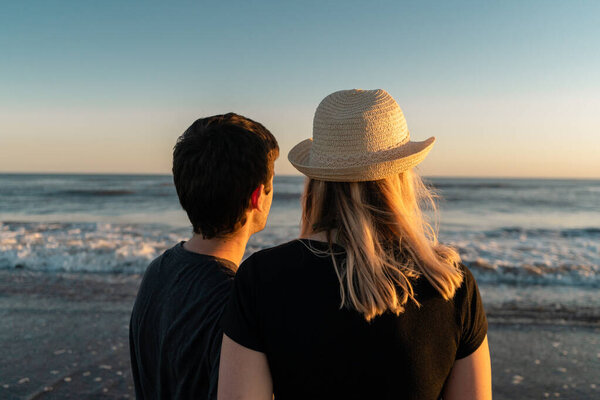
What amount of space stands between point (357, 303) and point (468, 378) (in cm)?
Answer: 50

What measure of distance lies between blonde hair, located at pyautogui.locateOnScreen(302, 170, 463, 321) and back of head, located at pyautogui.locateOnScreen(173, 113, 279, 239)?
233mm

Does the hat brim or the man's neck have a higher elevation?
the hat brim

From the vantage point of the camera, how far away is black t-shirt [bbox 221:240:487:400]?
1.14 meters

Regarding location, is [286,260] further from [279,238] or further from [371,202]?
[279,238]

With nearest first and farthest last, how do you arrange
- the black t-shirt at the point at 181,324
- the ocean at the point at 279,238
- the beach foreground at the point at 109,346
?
the black t-shirt at the point at 181,324 < the beach foreground at the point at 109,346 < the ocean at the point at 279,238

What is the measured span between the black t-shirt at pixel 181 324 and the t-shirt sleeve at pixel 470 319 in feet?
2.43

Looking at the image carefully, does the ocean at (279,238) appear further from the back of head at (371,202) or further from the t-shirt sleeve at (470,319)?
the t-shirt sleeve at (470,319)

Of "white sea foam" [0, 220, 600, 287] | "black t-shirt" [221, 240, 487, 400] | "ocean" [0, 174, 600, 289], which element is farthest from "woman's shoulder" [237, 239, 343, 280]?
"white sea foam" [0, 220, 600, 287]

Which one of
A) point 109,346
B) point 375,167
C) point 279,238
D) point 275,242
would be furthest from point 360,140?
point 279,238

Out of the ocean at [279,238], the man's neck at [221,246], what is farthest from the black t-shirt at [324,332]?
the ocean at [279,238]

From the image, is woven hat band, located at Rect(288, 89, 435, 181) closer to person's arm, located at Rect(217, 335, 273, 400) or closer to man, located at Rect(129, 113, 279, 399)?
man, located at Rect(129, 113, 279, 399)

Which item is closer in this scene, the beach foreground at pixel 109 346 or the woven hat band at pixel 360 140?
the woven hat band at pixel 360 140

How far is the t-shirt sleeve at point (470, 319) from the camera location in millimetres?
1246

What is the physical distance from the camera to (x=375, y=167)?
4.25 feet
